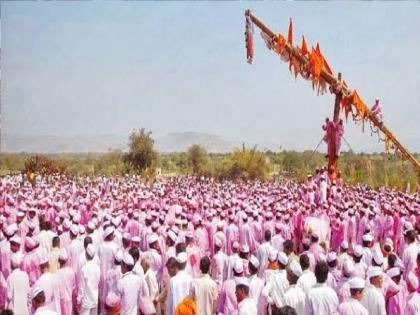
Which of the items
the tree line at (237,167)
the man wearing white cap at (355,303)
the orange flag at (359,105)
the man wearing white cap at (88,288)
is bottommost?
the man wearing white cap at (88,288)

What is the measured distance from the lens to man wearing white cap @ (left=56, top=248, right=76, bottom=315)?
6.90 m

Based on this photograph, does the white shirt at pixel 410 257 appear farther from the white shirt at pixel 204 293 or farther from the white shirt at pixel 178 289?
the white shirt at pixel 178 289

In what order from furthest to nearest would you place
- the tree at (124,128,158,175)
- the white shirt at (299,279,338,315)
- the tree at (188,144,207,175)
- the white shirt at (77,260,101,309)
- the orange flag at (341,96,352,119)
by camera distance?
the tree at (188,144,207,175) → the tree at (124,128,158,175) → the orange flag at (341,96,352,119) → the white shirt at (77,260,101,309) → the white shirt at (299,279,338,315)

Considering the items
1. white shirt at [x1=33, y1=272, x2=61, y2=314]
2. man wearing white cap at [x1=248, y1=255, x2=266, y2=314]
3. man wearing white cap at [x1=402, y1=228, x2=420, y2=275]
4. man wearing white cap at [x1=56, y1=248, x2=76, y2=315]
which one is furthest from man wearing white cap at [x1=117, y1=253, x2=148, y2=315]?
man wearing white cap at [x1=402, y1=228, x2=420, y2=275]

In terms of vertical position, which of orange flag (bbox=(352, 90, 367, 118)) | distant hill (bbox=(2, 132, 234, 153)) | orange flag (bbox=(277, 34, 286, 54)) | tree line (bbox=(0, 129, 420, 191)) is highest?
distant hill (bbox=(2, 132, 234, 153))

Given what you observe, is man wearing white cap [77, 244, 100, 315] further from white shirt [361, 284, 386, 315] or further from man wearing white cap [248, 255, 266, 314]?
white shirt [361, 284, 386, 315]

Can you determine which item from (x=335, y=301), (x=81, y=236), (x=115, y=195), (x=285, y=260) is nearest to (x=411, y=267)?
(x=285, y=260)

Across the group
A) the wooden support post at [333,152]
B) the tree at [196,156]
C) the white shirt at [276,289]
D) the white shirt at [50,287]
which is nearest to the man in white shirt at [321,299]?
the white shirt at [276,289]

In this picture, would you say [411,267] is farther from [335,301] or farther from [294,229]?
[294,229]

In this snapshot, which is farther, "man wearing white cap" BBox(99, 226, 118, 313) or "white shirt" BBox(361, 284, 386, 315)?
"man wearing white cap" BBox(99, 226, 118, 313)

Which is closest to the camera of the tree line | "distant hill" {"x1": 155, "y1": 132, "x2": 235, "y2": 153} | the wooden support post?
the wooden support post

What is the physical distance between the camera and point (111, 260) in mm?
8172

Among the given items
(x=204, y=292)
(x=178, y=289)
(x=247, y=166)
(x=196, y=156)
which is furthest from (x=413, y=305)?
(x=196, y=156)

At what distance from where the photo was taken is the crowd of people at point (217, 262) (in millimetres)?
5695
